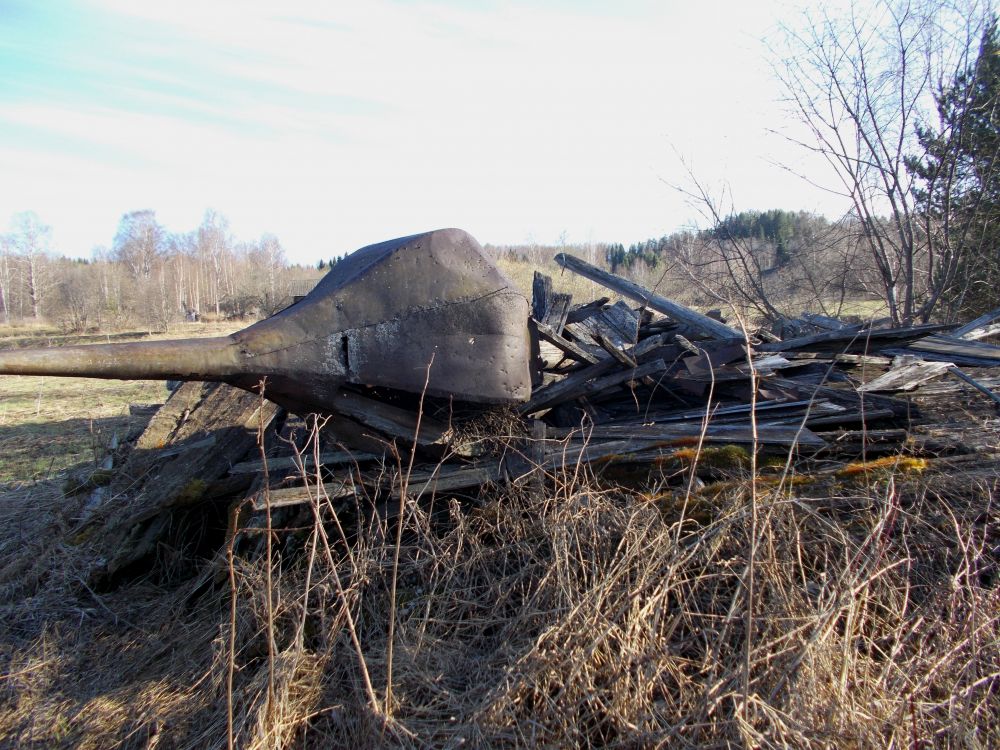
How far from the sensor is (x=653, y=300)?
260 inches

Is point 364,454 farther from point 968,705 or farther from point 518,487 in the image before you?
point 968,705

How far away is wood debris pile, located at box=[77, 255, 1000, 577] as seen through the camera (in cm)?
398

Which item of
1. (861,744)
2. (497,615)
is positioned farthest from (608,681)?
(861,744)

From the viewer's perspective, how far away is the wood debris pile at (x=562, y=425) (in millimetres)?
3982

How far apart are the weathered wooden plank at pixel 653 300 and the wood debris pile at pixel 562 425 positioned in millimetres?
39

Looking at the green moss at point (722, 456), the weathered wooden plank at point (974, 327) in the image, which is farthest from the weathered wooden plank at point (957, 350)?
the green moss at point (722, 456)

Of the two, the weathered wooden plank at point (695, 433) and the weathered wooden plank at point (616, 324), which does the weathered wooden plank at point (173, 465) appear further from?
the weathered wooden plank at point (616, 324)

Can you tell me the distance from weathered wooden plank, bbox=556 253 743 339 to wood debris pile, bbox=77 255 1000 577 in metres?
0.04

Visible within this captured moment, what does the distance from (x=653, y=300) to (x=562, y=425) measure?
2.17 metres

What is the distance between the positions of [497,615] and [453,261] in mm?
2075

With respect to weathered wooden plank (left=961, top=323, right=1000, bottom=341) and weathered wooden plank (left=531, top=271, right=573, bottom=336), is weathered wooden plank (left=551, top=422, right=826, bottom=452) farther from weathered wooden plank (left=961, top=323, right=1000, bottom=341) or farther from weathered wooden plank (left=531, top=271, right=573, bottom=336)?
weathered wooden plank (left=961, top=323, right=1000, bottom=341)

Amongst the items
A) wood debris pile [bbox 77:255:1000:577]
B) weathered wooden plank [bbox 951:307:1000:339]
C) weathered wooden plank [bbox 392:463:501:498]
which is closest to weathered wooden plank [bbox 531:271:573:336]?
wood debris pile [bbox 77:255:1000:577]

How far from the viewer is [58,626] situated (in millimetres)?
3930

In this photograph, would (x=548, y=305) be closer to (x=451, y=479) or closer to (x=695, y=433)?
(x=695, y=433)
